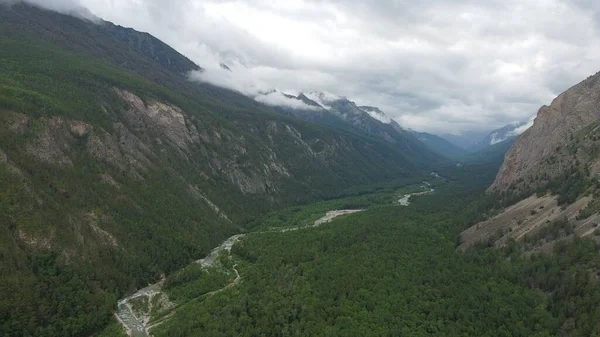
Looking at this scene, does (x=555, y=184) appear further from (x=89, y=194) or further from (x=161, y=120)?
(x=161, y=120)

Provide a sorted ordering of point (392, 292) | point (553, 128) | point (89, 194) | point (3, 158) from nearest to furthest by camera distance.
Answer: point (392, 292), point (3, 158), point (89, 194), point (553, 128)

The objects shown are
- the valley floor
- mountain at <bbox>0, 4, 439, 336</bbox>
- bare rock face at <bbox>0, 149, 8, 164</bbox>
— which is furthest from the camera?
bare rock face at <bbox>0, 149, 8, 164</bbox>

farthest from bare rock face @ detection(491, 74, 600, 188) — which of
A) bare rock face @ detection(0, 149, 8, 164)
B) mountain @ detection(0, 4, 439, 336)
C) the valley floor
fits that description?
bare rock face @ detection(0, 149, 8, 164)

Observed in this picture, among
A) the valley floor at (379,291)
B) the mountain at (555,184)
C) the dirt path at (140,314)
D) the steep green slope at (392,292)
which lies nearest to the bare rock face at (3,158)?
the dirt path at (140,314)

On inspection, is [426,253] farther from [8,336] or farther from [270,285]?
[8,336]

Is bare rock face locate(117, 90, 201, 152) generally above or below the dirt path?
above

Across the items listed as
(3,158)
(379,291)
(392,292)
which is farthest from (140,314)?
(392,292)

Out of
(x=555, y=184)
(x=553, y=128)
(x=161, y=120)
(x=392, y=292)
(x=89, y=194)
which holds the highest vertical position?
(x=161, y=120)

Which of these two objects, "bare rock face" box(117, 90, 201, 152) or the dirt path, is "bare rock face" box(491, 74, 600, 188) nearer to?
the dirt path

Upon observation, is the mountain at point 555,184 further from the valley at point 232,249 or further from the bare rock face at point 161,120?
the bare rock face at point 161,120
